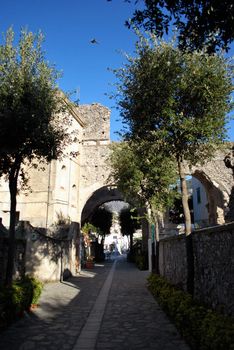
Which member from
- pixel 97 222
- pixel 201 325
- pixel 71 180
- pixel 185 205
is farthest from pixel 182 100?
pixel 97 222

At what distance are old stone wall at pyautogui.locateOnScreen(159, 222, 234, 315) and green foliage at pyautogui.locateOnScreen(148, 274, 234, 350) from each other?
0.28 metres

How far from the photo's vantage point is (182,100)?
8.41 m

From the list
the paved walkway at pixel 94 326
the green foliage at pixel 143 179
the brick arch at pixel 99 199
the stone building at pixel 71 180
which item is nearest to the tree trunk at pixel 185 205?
the paved walkway at pixel 94 326

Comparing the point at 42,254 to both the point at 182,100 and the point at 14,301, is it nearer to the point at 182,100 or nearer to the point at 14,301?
the point at 14,301

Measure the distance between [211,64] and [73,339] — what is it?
7.02 m

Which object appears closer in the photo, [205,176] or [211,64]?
[211,64]

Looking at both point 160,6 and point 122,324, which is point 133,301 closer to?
point 122,324

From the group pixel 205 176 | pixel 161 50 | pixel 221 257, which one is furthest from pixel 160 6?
pixel 205 176

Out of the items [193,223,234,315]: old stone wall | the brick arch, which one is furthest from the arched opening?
[193,223,234,315]: old stone wall

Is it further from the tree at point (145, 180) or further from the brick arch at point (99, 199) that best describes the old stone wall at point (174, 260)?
the brick arch at point (99, 199)

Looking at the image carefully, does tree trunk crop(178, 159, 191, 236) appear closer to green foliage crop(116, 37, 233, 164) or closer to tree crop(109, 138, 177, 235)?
green foliage crop(116, 37, 233, 164)

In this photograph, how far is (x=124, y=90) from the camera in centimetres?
948

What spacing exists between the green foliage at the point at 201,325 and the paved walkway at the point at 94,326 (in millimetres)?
343

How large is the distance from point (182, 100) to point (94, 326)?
228 inches
